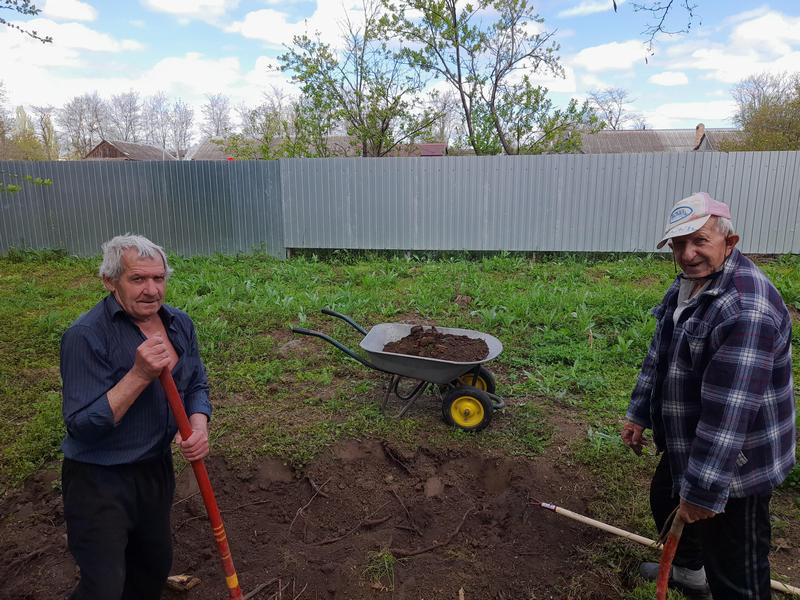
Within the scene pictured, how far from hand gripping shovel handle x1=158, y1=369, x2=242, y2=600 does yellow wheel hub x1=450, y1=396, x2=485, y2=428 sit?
2249 millimetres

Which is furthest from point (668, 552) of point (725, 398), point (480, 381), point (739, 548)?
point (480, 381)

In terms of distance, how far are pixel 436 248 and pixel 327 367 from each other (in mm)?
6098

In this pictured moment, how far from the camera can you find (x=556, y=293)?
797 cm

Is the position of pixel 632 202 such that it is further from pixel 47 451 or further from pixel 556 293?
pixel 47 451

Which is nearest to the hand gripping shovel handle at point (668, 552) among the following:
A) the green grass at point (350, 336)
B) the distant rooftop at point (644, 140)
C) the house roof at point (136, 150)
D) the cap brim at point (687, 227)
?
the green grass at point (350, 336)

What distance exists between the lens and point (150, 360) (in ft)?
5.97

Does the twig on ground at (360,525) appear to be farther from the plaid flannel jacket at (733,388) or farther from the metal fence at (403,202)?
the metal fence at (403,202)

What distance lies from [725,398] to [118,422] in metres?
2.21

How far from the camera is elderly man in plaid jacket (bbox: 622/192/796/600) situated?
189cm

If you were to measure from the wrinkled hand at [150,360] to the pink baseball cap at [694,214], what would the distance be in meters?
1.98

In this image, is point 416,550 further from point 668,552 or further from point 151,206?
point 151,206

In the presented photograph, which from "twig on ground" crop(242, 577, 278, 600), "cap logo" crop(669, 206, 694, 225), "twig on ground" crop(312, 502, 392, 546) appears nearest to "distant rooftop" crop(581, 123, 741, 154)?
"twig on ground" crop(312, 502, 392, 546)

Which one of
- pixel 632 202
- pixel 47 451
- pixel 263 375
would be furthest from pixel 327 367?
pixel 632 202

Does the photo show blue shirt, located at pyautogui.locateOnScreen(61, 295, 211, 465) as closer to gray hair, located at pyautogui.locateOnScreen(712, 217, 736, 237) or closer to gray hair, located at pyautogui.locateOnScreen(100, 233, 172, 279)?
gray hair, located at pyautogui.locateOnScreen(100, 233, 172, 279)
